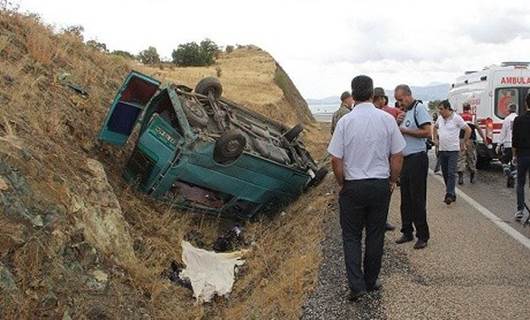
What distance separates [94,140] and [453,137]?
5694 millimetres

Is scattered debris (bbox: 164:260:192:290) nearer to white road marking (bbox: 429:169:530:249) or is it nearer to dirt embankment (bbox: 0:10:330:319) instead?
dirt embankment (bbox: 0:10:330:319)

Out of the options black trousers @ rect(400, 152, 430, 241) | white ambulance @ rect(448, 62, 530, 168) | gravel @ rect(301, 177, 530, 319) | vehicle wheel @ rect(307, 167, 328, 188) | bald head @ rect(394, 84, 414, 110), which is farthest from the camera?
white ambulance @ rect(448, 62, 530, 168)

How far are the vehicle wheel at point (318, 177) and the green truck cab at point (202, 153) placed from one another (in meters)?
0.02

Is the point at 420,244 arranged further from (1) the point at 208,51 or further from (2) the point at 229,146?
(1) the point at 208,51

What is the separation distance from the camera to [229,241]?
8562 mm

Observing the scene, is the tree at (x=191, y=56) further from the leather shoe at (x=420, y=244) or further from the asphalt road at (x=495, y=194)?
the leather shoe at (x=420, y=244)

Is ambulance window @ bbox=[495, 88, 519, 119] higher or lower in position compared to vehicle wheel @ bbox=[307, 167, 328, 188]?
higher

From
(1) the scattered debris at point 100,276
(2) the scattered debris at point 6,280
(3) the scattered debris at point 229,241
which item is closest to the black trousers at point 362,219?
(1) the scattered debris at point 100,276

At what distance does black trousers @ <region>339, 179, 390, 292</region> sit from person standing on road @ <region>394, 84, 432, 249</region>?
5.13 ft

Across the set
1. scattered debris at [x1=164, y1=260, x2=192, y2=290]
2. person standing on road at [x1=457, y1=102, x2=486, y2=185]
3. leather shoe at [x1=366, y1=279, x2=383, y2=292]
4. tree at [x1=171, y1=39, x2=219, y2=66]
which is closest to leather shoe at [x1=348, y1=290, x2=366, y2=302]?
leather shoe at [x1=366, y1=279, x2=383, y2=292]

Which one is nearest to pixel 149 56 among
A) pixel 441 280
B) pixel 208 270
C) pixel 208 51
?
pixel 208 51

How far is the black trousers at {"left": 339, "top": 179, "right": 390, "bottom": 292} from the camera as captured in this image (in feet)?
15.7

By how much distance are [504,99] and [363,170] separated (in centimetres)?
923

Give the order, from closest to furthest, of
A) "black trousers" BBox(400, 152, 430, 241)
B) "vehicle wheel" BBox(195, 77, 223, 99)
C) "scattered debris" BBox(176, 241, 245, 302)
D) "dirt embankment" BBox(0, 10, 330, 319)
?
1. "dirt embankment" BBox(0, 10, 330, 319)
2. "black trousers" BBox(400, 152, 430, 241)
3. "scattered debris" BBox(176, 241, 245, 302)
4. "vehicle wheel" BBox(195, 77, 223, 99)
